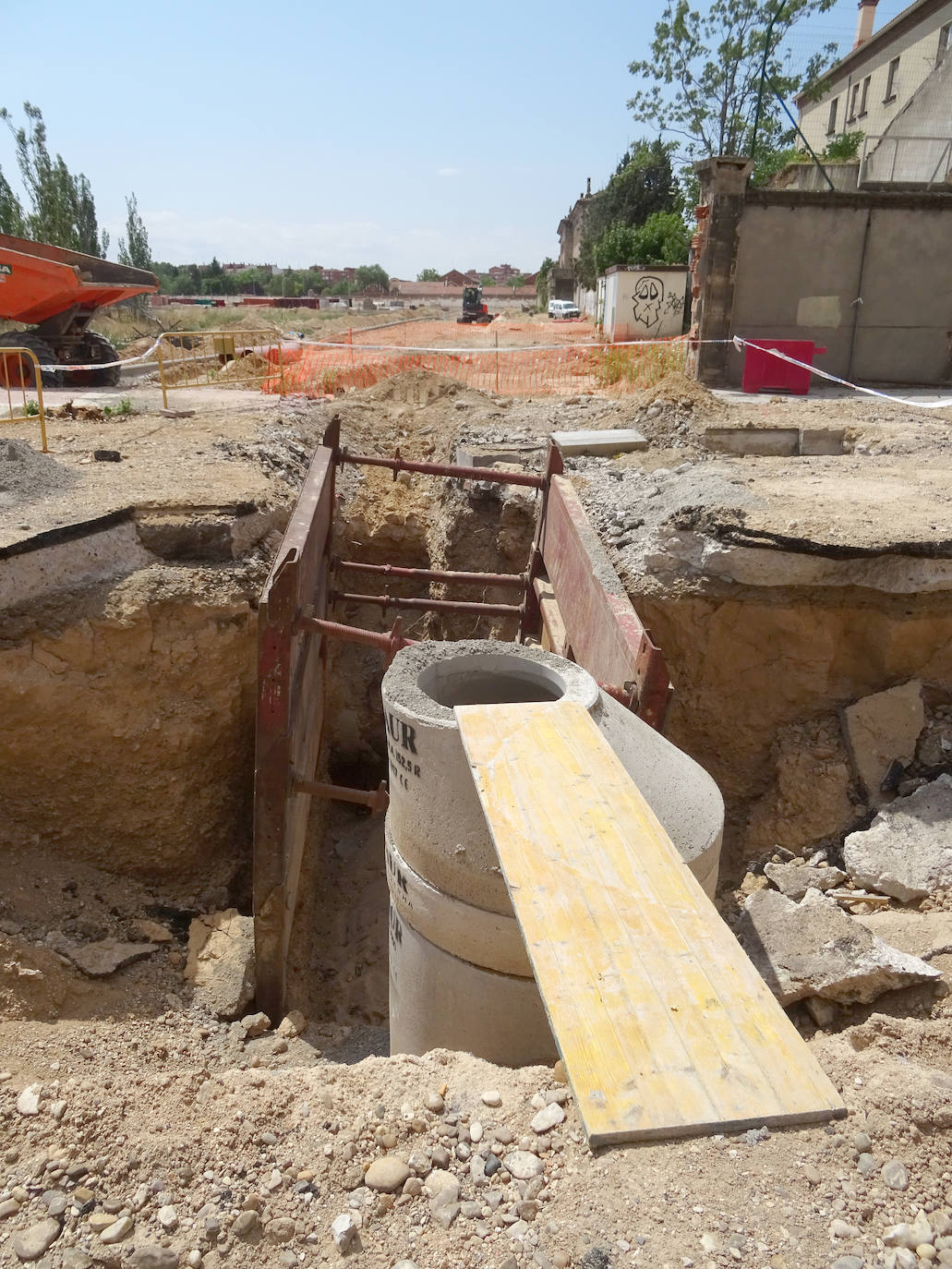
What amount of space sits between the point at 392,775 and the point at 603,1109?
172cm

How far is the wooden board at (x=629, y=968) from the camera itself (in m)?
1.68

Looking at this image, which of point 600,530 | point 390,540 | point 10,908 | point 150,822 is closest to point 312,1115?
point 10,908

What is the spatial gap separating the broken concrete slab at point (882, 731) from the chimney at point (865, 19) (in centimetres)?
4099

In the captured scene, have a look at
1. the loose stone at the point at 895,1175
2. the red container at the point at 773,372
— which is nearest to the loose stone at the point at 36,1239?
the loose stone at the point at 895,1175

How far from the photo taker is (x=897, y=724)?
512 cm

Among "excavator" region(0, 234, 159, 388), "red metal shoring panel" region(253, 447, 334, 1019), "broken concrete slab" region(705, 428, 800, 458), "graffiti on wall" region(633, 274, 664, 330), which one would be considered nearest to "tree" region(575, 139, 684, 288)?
"graffiti on wall" region(633, 274, 664, 330)

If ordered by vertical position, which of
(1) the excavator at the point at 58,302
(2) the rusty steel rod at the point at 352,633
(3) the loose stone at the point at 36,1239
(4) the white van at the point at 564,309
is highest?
(4) the white van at the point at 564,309

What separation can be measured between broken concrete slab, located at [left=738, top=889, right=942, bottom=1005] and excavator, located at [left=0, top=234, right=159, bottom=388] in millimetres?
12689

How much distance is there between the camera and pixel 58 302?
13781mm

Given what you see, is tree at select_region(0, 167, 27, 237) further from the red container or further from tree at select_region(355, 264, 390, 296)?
tree at select_region(355, 264, 390, 296)

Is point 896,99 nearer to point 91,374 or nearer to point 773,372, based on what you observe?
point 773,372

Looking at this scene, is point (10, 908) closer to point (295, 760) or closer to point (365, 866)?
point (295, 760)

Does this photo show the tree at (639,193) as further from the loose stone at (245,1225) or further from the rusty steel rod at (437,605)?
the loose stone at (245,1225)

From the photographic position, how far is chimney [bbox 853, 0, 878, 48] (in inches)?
1391
